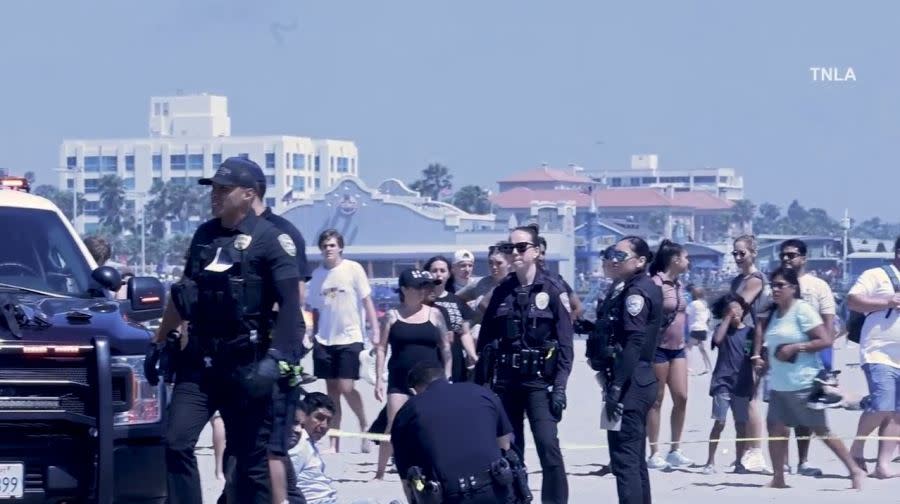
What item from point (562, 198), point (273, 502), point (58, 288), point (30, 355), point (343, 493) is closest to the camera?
point (30, 355)

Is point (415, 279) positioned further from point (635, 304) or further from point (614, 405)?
point (614, 405)

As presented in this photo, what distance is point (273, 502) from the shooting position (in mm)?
8180

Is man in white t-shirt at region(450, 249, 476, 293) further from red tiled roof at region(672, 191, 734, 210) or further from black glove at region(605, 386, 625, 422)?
red tiled roof at region(672, 191, 734, 210)

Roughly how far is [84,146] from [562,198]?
5383cm

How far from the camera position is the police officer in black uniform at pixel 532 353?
9641 millimetres

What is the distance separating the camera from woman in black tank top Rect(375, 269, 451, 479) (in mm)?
11812

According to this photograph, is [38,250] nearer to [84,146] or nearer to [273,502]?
[273,502]

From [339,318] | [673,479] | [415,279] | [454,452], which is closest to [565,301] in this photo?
[415,279]

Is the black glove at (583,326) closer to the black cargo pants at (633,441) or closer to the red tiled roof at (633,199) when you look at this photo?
the black cargo pants at (633,441)

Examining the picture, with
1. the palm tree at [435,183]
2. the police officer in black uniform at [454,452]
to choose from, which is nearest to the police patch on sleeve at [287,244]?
the police officer in black uniform at [454,452]

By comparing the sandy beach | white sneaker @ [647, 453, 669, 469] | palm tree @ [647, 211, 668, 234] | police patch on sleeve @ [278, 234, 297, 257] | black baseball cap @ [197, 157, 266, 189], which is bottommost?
the sandy beach

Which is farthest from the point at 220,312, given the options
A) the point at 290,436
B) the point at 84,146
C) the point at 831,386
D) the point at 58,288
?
the point at 84,146

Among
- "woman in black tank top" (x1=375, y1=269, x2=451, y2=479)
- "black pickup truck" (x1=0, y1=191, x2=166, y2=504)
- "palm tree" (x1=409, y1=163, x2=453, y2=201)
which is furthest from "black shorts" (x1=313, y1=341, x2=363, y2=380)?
"palm tree" (x1=409, y1=163, x2=453, y2=201)

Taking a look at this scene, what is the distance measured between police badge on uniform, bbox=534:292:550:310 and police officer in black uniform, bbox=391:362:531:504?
6.43 ft
